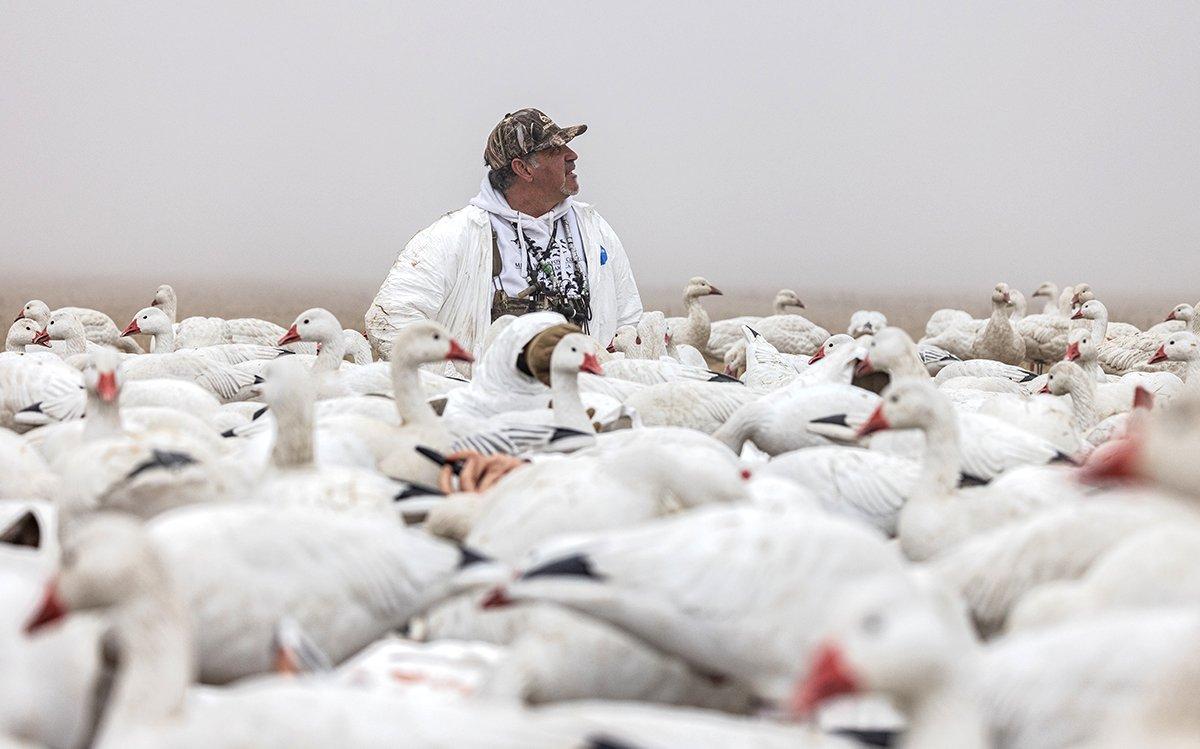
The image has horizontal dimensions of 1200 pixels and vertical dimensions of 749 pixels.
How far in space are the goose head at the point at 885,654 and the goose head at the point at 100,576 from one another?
950mm

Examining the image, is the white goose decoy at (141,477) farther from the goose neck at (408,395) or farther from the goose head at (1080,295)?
the goose head at (1080,295)

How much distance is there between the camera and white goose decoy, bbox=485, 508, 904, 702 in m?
2.15

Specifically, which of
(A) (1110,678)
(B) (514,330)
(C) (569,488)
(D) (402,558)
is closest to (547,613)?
(D) (402,558)

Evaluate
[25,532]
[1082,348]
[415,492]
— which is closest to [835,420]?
[415,492]

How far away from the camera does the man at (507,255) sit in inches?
259

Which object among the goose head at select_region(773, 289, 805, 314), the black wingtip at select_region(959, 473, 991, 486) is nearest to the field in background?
the goose head at select_region(773, 289, 805, 314)

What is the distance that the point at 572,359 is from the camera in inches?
174

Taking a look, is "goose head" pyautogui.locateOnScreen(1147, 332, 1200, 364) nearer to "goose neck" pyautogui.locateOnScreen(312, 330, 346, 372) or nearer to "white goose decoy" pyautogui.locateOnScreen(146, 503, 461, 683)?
"goose neck" pyautogui.locateOnScreen(312, 330, 346, 372)

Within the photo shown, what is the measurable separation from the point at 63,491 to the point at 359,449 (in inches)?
40.0

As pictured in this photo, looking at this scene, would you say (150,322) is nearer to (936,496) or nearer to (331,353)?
(331,353)

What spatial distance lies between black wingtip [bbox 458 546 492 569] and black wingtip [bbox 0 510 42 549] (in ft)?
3.47

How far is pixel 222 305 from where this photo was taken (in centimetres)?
2428

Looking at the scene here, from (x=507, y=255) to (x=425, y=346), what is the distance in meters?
2.45

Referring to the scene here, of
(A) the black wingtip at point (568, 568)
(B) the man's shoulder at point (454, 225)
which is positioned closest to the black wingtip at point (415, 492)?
(A) the black wingtip at point (568, 568)
